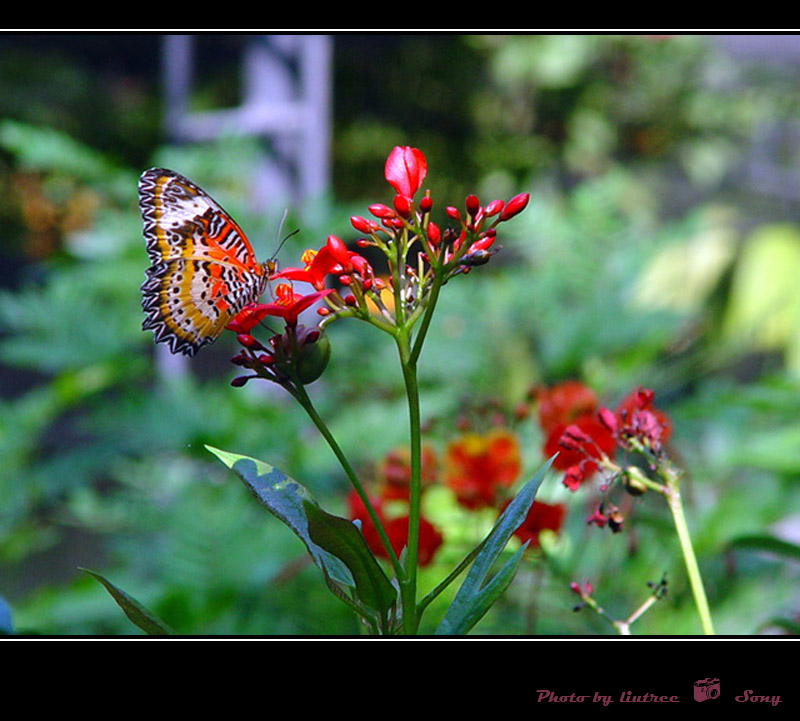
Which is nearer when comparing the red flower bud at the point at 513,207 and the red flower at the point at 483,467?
the red flower bud at the point at 513,207

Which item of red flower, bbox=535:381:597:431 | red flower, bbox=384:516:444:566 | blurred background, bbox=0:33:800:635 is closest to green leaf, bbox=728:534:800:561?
blurred background, bbox=0:33:800:635

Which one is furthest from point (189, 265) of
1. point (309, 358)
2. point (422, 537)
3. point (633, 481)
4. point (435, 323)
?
point (435, 323)

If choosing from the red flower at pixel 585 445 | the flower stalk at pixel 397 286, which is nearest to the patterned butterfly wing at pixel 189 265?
the flower stalk at pixel 397 286

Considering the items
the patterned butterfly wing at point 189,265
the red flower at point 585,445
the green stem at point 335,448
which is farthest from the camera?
the red flower at point 585,445

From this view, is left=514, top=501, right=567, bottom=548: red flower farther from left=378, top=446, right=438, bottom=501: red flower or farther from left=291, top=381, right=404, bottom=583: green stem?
left=291, top=381, right=404, bottom=583: green stem

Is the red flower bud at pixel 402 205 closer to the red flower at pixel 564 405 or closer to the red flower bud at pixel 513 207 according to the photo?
the red flower bud at pixel 513 207

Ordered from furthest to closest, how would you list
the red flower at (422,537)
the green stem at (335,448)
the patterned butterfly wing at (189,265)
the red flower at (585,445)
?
1. the red flower at (422,537)
2. the red flower at (585,445)
3. the patterned butterfly wing at (189,265)
4. the green stem at (335,448)
